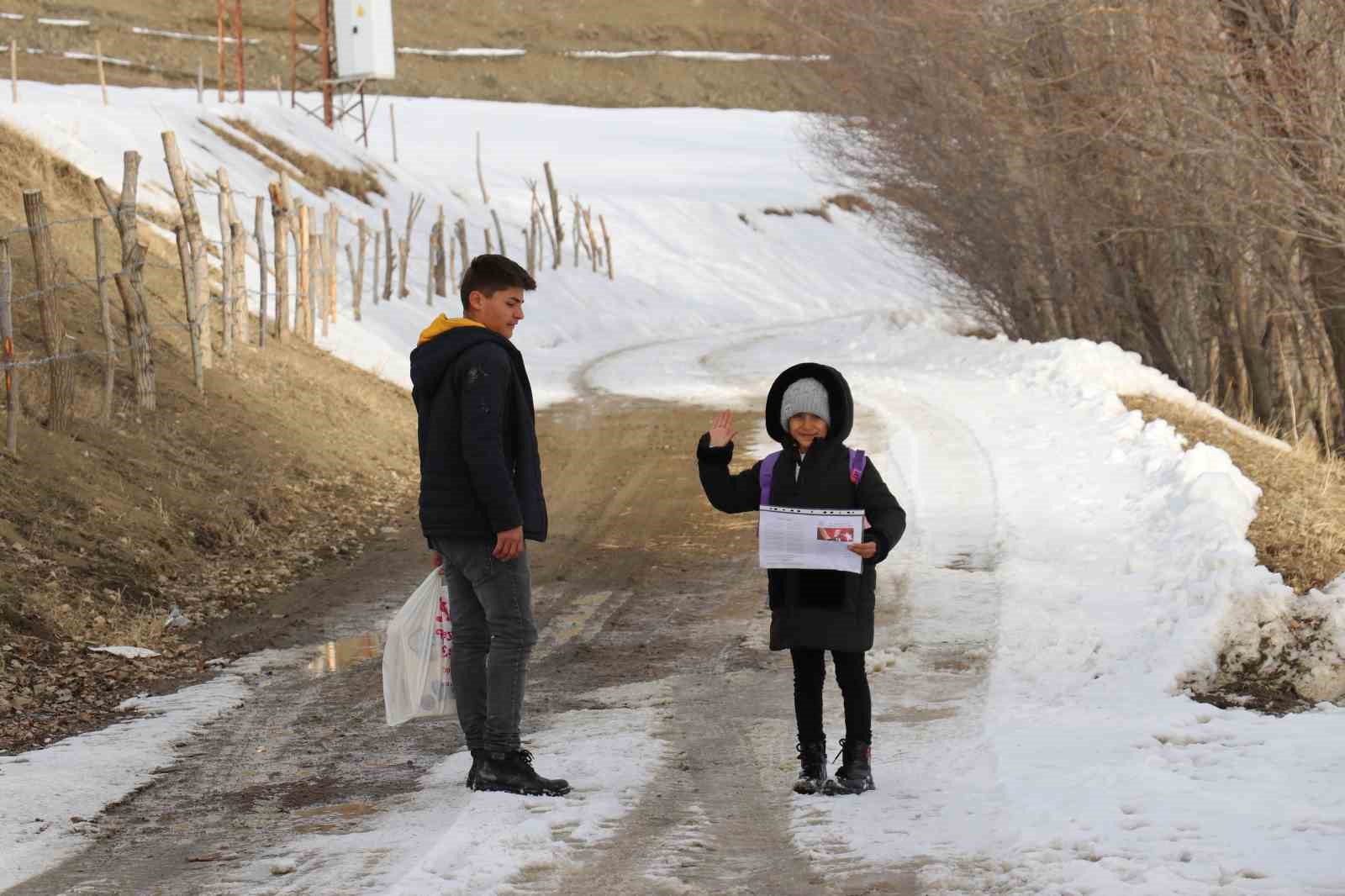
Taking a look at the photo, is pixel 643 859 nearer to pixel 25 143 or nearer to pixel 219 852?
pixel 219 852

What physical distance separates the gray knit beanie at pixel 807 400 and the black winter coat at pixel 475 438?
0.83m

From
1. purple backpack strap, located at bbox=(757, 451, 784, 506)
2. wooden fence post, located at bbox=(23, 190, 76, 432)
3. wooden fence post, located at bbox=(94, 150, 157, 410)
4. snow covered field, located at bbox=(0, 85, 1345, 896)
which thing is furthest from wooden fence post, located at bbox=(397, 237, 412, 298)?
purple backpack strap, located at bbox=(757, 451, 784, 506)

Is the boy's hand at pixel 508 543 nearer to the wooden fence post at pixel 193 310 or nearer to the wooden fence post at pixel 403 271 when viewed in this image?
the wooden fence post at pixel 193 310

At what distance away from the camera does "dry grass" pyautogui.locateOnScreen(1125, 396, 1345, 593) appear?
30.0 feet

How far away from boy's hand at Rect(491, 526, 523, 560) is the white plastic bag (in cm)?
46

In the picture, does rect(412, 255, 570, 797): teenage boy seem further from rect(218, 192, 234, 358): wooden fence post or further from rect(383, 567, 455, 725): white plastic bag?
rect(218, 192, 234, 358): wooden fence post

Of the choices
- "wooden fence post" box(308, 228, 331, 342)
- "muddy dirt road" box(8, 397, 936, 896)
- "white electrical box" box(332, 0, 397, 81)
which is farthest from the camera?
"white electrical box" box(332, 0, 397, 81)

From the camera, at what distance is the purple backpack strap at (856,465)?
546 centimetres

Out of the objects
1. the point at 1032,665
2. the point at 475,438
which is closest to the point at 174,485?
the point at 1032,665

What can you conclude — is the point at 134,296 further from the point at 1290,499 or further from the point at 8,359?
the point at 1290,499

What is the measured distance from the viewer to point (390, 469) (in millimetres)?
14586

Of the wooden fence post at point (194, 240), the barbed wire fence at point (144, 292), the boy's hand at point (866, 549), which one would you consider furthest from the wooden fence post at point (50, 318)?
the boy's hand at point (866, 549)

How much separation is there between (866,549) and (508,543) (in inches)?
45.7

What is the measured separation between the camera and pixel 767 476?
18.2 ft
